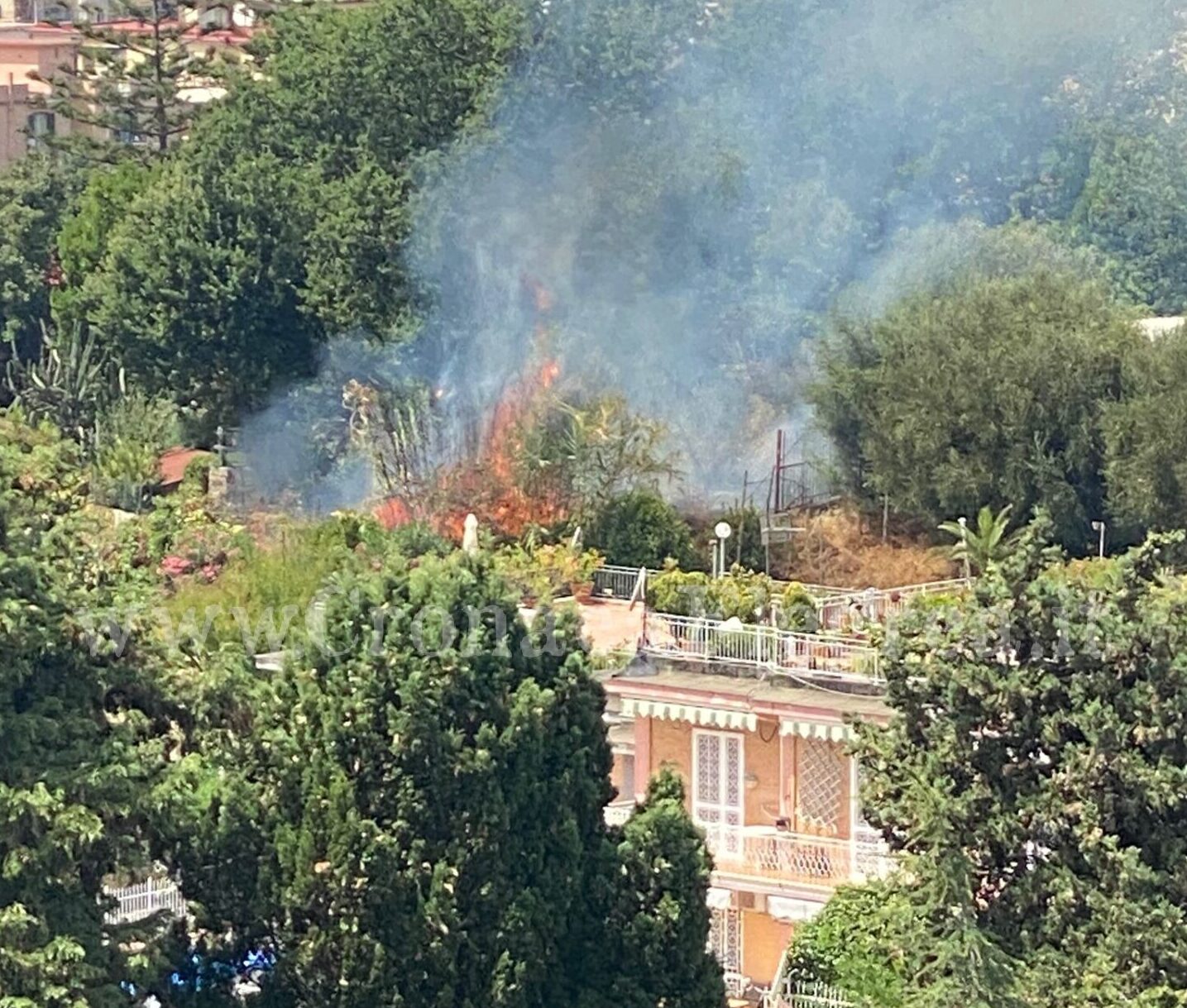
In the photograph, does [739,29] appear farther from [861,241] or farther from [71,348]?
[71,348]

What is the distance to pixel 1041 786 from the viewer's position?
1379 cm

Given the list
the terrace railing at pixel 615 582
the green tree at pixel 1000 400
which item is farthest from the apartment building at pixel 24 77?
the terrace railing at pixel 615 582

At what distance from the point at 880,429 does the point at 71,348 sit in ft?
36.6

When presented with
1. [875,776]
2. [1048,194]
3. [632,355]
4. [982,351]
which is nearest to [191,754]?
[875,776]

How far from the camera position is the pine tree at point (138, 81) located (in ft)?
127

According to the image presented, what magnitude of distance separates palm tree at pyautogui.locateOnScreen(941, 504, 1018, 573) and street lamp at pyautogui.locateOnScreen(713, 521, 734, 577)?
1792 mm

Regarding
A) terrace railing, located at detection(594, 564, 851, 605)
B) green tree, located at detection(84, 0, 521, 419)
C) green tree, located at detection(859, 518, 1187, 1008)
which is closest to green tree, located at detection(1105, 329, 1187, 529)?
terrace railing, located at detection(594, 564, 851, 605)

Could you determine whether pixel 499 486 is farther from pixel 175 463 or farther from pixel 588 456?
pixel 175 463

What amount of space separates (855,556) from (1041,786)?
496 inches

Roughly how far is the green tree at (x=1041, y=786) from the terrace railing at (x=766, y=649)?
2.79 metres

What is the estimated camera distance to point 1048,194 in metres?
33.6

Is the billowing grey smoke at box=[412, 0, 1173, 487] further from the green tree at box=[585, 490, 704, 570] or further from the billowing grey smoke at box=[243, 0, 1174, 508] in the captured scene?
the green tree at box=[585, 490, 704, 570]

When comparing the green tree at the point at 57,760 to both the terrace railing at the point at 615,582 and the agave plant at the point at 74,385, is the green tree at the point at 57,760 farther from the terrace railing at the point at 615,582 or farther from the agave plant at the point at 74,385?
the agave plant at the point at 74,385

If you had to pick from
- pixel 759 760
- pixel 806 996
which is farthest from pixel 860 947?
pixel 759 760
